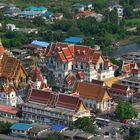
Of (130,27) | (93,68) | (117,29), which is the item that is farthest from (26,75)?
(130,27)

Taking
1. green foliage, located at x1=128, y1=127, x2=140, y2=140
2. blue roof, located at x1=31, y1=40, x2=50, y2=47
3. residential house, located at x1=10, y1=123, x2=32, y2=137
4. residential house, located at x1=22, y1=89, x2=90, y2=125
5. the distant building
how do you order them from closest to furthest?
1. green foliage, located at x1=128, y1=127, x2=140, y2=140
2. residential house, located at x1=10, y1=123, x2=32, y2=137
3. residential house, located at x1=22, y1=89, x2=90, y2=125
4. blue roof, located at x1=31, y1=40, x2=50, y2=47
5. the distant building

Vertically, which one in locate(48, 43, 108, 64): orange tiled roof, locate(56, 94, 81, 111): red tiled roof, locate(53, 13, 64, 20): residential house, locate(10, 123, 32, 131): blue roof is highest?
locate(48, 43, 108, 64): orange tiled roof

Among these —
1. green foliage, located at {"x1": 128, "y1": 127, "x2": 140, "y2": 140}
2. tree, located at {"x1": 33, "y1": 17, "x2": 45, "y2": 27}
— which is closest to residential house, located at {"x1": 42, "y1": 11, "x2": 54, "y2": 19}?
tree, located at {"x1": 33, "y1": 17, "x2": 45, "y2": 27}

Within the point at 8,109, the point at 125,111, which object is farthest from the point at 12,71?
the point at 125,111

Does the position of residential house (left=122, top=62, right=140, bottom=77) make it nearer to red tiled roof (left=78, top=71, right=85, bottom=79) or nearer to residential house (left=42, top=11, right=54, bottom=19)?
red tiled roof (left=78, top=71, right=85, bottom=79)

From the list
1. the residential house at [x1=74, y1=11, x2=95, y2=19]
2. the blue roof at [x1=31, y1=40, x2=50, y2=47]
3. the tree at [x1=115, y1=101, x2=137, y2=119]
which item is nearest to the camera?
the tree at [x1=115, y1=101, x2=137, y2=119]

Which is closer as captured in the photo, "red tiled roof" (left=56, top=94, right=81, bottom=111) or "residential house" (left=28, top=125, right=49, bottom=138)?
"residential house" (left=28, top=125, right=49, bottom=138)

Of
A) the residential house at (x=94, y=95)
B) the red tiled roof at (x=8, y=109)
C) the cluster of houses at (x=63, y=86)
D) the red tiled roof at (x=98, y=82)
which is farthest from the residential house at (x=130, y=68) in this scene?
the red tiled roof at (x=8, y=109)

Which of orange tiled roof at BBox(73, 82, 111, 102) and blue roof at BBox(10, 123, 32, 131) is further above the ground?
orange tiled roof at BBox(73, 82, 111, 102)
